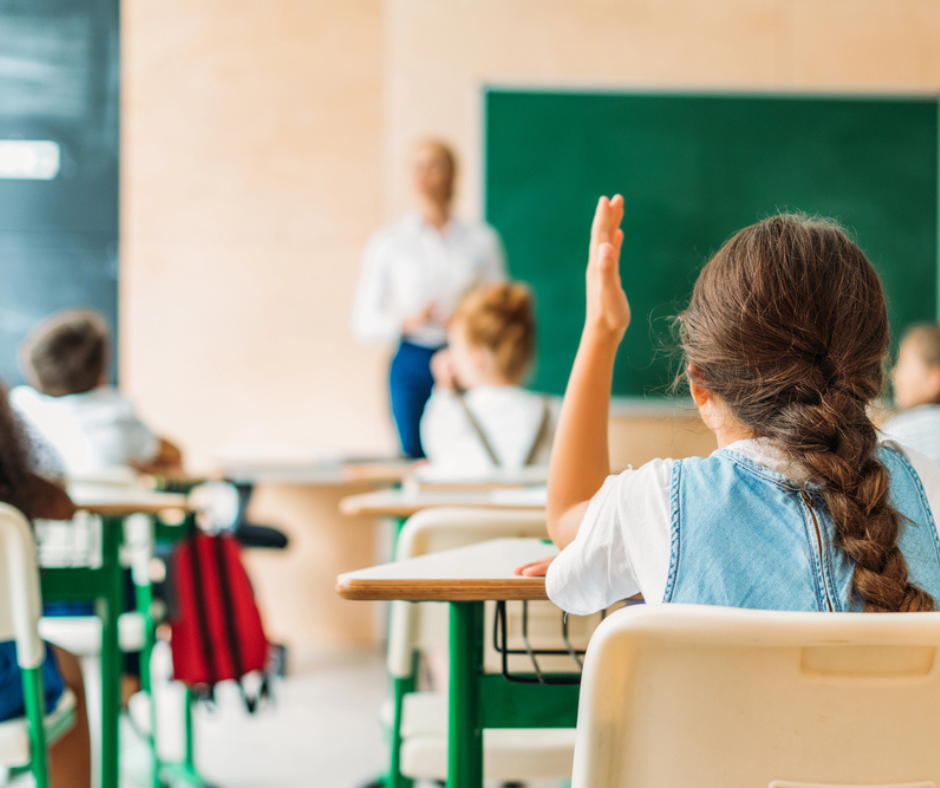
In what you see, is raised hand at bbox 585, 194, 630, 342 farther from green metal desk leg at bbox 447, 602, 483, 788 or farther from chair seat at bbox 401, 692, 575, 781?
chair seat at bbox 401, 692, 575, 781

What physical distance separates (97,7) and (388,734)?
3.55 metres

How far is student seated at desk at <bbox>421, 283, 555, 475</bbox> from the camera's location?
2.48m

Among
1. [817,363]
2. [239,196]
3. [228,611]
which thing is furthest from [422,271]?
[817,363]

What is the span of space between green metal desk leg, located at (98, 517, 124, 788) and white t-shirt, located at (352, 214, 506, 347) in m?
2.03

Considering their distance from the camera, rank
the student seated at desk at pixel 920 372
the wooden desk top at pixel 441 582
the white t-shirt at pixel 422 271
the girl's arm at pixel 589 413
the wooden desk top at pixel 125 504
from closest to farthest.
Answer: the wooden desk top at pixel 441 582 → the girl's arm at pixel 589 413 → the wooden desk top at pixel 125 504 → the student seated at desk at pixel 920 372 → the white t-shirt at pixel 422 271

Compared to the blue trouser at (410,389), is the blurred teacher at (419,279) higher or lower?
higher

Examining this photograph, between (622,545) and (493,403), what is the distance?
1.57 metres

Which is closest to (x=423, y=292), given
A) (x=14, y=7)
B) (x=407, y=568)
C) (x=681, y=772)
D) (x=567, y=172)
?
(x=567, y=172)

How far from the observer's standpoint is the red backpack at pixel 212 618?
230 centimetres

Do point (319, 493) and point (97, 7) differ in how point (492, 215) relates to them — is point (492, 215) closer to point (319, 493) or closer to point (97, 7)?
point (319, 493)

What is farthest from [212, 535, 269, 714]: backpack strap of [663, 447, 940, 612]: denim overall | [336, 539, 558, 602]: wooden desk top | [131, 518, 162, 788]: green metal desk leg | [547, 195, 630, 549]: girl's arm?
[663, 447, 940, 612]: denim overall

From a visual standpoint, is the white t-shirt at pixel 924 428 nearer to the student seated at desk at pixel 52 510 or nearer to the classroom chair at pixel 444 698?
the classroom chair at pixel 444 698

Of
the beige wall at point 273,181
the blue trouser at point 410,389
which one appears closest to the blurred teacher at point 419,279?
the blue trouser at point 410,389

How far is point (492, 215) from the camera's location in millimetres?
4168
